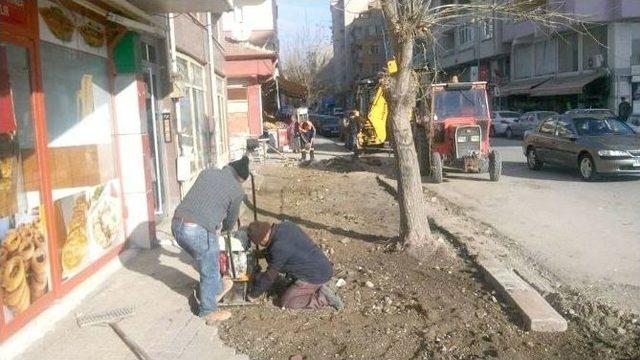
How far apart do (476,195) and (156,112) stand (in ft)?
21.7

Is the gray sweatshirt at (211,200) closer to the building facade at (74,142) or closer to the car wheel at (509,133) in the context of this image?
the building facade at (74,142)

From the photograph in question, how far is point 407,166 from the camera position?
296 inches

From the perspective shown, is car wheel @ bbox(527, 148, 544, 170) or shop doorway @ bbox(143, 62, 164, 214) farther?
car wheel @ bbox(527, 148, 544, 170)

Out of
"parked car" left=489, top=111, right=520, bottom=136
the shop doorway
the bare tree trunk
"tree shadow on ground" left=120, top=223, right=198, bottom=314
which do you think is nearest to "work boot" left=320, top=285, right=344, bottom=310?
"tree shadow on ground" left=120, top=223, right=198, bottom=314

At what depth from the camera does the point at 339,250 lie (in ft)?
25.6

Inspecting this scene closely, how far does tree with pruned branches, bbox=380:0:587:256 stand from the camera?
694 centimetres

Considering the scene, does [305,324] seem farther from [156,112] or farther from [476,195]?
[476,195]

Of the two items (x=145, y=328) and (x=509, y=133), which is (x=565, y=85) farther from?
(x=145, y=328)

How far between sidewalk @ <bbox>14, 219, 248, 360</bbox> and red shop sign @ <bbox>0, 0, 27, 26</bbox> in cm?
253

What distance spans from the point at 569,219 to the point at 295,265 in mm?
5900

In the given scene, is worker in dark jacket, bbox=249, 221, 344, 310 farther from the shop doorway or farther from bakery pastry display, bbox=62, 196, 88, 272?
the shop doorway

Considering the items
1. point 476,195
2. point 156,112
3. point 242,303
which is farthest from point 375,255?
point 476,195

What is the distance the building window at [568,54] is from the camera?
117 ft

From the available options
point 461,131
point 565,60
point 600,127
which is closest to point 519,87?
point 565,60
